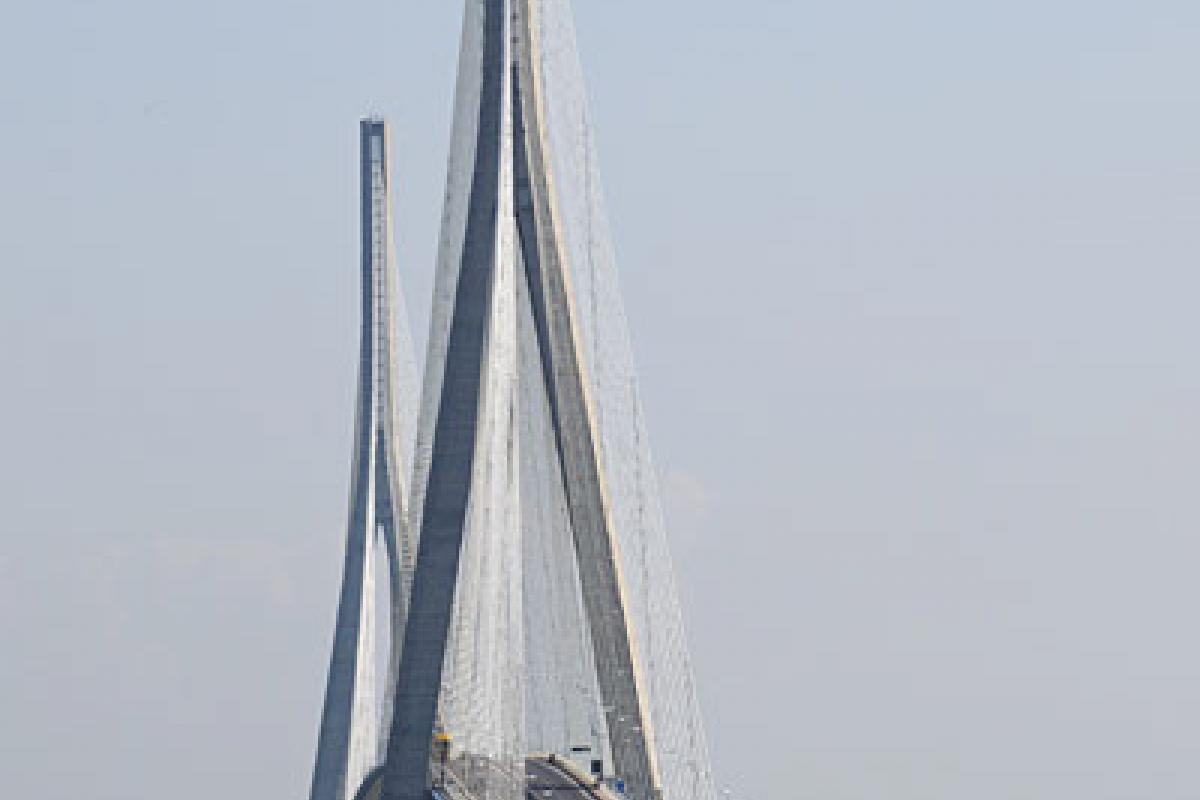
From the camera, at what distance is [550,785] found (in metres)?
63.3

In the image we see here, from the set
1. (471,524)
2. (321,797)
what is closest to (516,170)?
(471,524)

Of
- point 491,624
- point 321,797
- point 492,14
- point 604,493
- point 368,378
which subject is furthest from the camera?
point 368,378

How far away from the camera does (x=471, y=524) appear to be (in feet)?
159

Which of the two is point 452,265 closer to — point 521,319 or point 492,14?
point 521,319

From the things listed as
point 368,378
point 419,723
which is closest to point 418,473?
point 419,723

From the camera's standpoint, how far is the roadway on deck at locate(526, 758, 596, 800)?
60.6m

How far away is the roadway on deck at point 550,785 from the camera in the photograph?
6056 cm

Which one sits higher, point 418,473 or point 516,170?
point 516,170

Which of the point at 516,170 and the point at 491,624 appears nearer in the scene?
the point at 491,624

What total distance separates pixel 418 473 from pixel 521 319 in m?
2.81

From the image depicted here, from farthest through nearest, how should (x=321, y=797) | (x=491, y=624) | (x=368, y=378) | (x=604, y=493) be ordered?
(x=368, y=378)
(x=321, y=797)
(x=604, y=493)
(x=491, y=624)

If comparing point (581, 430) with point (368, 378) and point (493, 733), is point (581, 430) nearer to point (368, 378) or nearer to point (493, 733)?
point (493, 733)

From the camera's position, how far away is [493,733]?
47.8 meters

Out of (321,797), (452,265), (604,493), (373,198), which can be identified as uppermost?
(373,198)
